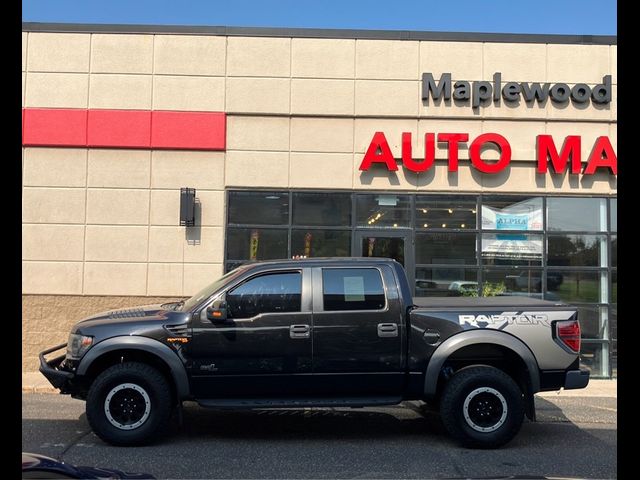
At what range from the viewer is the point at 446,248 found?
11.4 m

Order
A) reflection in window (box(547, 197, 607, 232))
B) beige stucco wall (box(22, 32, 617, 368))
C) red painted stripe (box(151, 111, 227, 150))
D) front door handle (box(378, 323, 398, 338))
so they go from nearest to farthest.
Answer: front door handle (box(378, 323, 398, 338)) → beige stucco wall (box(22, 32, 617, 368)) → red painted stripe (box(151, 111, 227, 150)) → reflection in window (box(547, 197, 607, 232))

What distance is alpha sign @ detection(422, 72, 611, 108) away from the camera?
11461mm

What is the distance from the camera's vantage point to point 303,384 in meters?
6.55

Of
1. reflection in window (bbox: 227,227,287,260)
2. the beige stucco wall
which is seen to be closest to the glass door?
the beige stucco wall

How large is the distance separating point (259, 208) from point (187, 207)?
1.27m

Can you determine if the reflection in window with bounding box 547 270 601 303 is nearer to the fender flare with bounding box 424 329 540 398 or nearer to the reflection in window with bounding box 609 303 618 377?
the reflection in window with bounding box 609 303 618 377

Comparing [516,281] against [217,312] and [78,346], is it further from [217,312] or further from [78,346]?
[78,346]

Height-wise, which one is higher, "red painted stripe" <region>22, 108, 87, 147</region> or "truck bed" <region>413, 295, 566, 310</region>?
"red painted stripe" <region>22, 108, 87, 147</region>

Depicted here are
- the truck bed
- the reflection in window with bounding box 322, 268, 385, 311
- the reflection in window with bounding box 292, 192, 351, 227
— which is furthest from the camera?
the reflection in window with bounding box 292, 192, 351, 227

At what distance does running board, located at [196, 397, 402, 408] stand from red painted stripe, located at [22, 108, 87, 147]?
6.59 meters

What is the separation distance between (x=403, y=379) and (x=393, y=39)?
7.10 metres

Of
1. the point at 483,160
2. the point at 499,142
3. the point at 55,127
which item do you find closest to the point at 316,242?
the point at 483,160

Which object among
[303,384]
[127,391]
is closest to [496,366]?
[303,384]

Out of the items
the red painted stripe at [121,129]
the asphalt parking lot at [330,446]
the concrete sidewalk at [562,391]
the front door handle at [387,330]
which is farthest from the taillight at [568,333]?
the red painted stripe at [121,129]
